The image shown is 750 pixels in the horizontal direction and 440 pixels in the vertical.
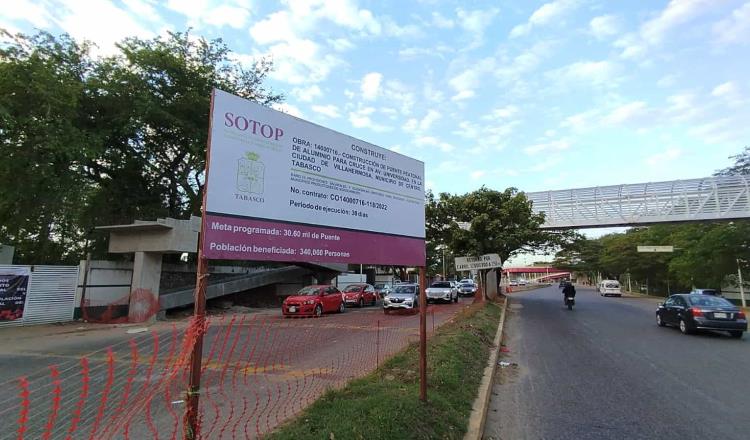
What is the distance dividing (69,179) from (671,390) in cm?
2173

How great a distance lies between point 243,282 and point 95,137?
1142cm

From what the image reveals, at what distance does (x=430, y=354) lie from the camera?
8.96 metres

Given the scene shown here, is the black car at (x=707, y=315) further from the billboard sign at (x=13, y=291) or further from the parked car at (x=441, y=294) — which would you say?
the billboard sign at (x=13, y=291)

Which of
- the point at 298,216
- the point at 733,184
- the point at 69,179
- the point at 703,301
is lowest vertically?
the point at 703,301

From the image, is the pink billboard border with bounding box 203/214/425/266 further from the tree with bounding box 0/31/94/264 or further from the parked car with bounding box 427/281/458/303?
the parked car with bounding box 427/281/458/303

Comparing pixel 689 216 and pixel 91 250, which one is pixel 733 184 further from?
pixel 91 250

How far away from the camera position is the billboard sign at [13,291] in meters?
15.3

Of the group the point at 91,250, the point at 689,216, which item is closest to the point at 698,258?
the point at 689,216

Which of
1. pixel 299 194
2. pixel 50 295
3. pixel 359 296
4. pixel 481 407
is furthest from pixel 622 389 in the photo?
pixel 359 296

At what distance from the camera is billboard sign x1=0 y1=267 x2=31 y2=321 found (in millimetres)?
15345

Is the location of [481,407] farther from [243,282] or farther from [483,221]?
[243,282]

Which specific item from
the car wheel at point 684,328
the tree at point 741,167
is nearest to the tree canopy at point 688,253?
the tree at point 741,167

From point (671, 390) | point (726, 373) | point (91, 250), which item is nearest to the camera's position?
point (671, 390)

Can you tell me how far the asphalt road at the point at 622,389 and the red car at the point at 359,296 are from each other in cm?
1552
